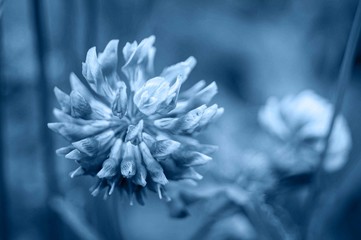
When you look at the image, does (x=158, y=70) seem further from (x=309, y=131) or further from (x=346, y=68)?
(x=346, y=68)

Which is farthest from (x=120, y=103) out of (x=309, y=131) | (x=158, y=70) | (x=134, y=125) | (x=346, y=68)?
(x=158, y=70)

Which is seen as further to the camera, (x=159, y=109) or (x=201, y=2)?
(x=201, y=2)

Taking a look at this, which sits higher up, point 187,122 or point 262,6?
point 262,6

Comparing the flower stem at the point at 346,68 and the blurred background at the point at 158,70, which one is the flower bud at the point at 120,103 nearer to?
the blurred background at the point at 158,70

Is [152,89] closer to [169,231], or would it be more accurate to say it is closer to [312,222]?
[312,222]

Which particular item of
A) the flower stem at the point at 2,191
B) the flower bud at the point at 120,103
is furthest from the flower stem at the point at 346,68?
the flower stem at the point at 2,191

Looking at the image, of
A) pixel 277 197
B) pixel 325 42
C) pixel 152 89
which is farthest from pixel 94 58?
pixel 325 42

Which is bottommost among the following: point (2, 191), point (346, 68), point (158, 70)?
point (2, 191)
